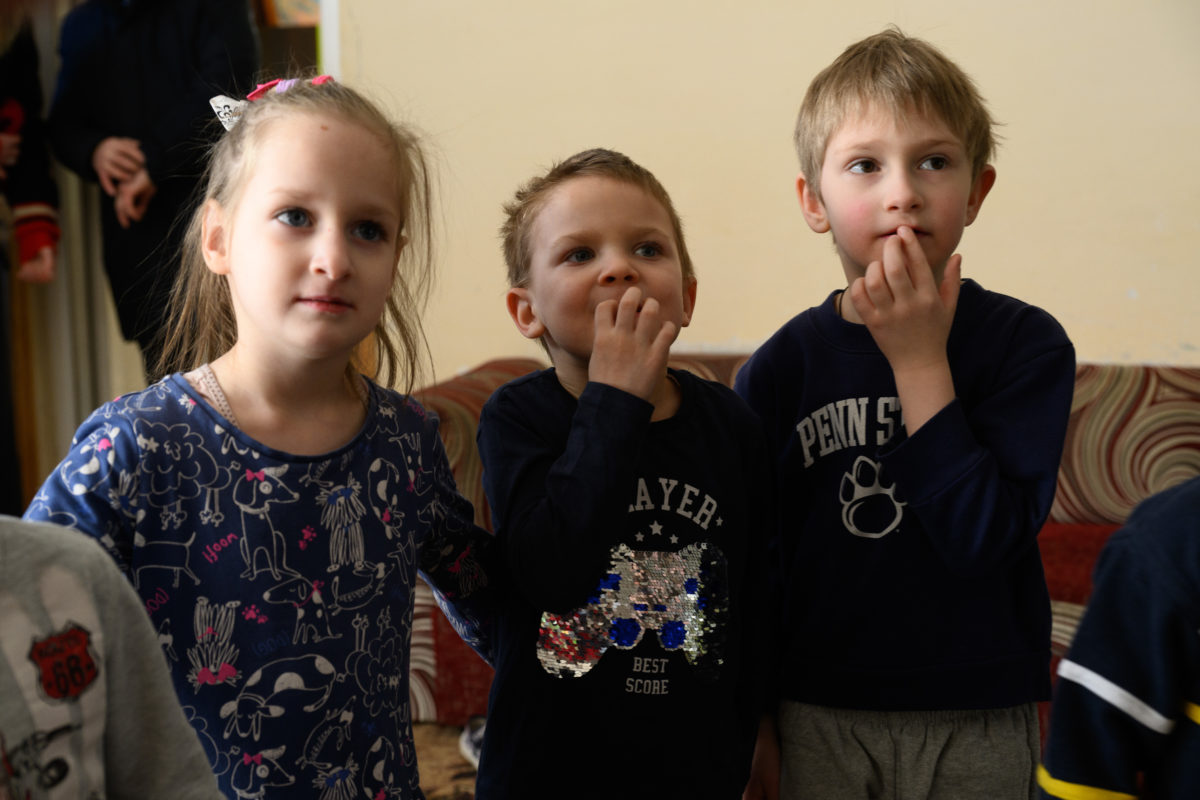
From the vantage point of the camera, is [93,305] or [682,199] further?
[93,305]

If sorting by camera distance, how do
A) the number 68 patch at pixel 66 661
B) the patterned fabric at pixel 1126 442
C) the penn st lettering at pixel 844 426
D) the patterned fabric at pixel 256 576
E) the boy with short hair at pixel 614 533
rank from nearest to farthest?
the number 68 patch at pixel 66 661 < the patterned fabric at pixel 256 576 < the boy with short hair at pixel 614 533 < the penn st lettering at pixel 844 426 < the patterned fabric at pixel 1126 442

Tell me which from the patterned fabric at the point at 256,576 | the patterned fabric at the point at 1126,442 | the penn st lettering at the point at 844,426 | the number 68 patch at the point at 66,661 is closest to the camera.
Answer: the number 68 patch at the point at 66,661

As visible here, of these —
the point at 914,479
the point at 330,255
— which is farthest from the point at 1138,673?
the point at 330,255

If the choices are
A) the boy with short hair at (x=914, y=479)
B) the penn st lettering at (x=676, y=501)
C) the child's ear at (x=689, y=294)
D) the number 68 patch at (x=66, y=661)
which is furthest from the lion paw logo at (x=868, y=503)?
the number 68 patch at (x=66, y=661)

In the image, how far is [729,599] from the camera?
0.98 meters

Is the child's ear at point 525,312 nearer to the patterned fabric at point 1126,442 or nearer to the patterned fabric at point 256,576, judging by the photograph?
the patterned fabric at point 256,576

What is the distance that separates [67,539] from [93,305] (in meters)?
3.14

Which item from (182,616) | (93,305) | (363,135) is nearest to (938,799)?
(182,616)

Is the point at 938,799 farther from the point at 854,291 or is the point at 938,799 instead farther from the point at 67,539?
the point at 67,539

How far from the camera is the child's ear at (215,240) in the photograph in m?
0.93

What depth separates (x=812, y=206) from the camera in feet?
3.66

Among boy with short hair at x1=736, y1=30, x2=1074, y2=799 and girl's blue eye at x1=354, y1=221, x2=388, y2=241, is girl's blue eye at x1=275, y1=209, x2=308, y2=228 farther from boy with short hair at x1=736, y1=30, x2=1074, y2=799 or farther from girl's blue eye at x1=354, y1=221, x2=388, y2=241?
boy with short hair at x1=736, y1=30, x2=1074, y2=799

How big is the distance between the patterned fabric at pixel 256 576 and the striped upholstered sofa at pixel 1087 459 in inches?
42.2

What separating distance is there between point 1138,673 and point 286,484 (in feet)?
2.26
